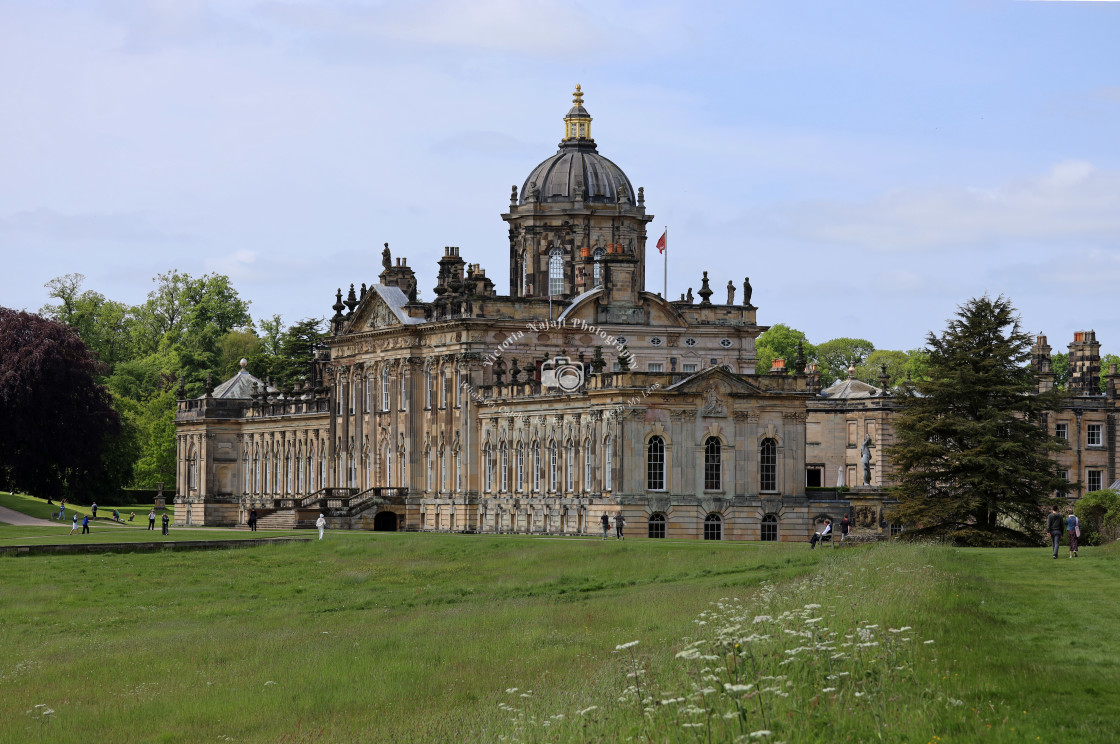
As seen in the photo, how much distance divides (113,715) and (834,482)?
249 feet

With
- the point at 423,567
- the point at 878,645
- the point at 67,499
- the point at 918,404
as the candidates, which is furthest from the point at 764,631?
the point at 67,499

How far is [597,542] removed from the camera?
60375mm

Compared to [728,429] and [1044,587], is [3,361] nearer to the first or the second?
[728,429]

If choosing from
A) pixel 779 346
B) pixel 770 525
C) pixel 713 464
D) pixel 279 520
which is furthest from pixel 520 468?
pixel 779 346

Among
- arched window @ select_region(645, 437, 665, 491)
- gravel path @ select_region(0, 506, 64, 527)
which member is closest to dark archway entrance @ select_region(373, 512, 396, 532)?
gravel path @ select_region(0, 506, 64, 527)

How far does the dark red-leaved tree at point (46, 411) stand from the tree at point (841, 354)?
7210 cm

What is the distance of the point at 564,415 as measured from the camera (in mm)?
77188

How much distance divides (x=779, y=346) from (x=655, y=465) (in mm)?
77885

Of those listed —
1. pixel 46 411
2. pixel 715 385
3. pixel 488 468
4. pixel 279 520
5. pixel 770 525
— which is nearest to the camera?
pixel 715 385

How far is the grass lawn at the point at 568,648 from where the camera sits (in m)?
20.2

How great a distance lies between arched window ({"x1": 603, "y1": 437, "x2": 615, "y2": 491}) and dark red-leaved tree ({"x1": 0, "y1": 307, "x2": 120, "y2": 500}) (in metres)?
39.8

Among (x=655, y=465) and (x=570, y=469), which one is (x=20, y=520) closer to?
(x=570, y=469)

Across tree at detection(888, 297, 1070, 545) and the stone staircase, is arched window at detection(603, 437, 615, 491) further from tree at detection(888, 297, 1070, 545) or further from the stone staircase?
the stone staircase

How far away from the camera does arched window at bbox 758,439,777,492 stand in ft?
244
